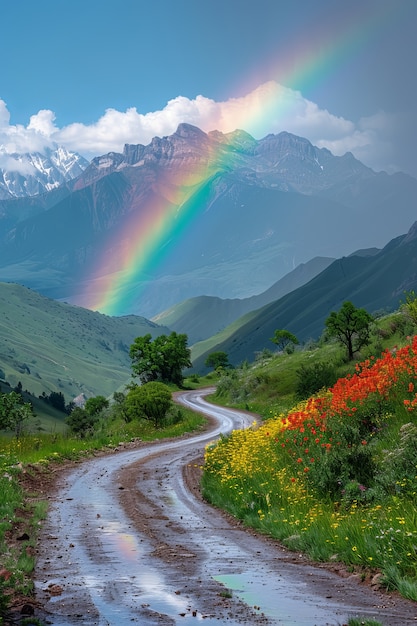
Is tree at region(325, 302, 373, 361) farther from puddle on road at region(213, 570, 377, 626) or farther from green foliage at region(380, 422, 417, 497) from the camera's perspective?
puddle on road at region(213, 570, 377, 626)

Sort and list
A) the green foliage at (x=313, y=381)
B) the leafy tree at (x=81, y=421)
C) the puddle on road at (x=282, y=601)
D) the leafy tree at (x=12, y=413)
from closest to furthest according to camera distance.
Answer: the puddle on road at (x=282, y=601), the green foliage at (x=313, y=381), the leafy tree at (x=12, y=413), the leafy tree at (x=81, y=421)

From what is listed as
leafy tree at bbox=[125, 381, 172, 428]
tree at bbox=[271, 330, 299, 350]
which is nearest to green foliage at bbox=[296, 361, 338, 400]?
leafy tree at bbox=[125, 381, 172, 428]

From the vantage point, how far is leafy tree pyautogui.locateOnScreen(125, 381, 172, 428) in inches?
2154

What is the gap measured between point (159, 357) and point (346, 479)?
92825mm

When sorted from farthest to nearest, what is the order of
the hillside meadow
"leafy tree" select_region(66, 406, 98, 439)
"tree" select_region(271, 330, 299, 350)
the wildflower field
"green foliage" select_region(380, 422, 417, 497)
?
"tree" select_region(271, 330, 299, 350)
"leafy tree" select_region(66, 406, 98, 439)
"green foliage" select_region(380, 422, 417, 497)
the wildflower field
the hillside meadow

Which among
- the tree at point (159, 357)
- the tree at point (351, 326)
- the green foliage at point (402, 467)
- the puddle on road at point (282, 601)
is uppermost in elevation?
the tree at point (159, 357)

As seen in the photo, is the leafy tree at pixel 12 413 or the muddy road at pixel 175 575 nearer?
the muddy road at pixel 175 575

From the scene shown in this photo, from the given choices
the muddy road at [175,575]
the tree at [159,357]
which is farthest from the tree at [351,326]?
the muddy road at [175,575]

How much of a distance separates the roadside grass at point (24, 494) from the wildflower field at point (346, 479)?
5.12 metres

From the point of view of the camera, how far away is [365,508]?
42.7 ft

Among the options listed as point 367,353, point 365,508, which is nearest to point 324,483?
point 365,508

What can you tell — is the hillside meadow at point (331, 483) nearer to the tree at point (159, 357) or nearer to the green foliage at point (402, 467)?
the green foliage at point (402, 467)

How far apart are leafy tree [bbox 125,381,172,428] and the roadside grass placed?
159 inches

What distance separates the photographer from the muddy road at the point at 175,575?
840 cm
